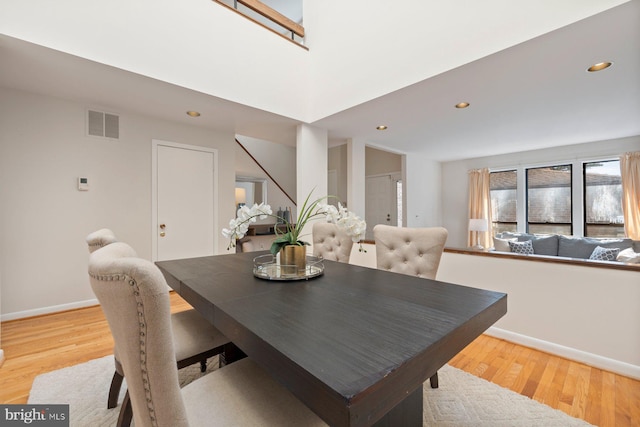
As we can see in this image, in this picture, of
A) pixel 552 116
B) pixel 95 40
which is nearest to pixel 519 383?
pixel 552 116

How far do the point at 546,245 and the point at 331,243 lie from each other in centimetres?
393

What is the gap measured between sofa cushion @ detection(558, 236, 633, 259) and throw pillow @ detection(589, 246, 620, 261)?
16 cm

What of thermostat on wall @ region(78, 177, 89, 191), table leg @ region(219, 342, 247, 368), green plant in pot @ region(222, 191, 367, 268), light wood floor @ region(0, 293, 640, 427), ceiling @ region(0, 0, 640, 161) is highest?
ceiling @ region(0, 0, 640, 161)

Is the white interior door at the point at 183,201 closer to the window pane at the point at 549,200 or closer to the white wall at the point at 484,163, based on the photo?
the white wall at the point at 484,163

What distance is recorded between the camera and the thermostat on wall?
296 cm

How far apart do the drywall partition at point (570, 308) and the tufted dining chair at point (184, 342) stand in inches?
85.4

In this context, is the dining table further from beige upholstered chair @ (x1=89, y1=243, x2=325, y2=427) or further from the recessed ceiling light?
the recessed ceiling light

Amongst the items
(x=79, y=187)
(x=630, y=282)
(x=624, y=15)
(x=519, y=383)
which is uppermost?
(x=624, y=15)

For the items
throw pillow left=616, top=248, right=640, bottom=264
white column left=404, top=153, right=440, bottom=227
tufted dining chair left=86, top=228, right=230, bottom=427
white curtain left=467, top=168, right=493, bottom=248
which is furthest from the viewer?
white curtain left=467, top=168, right=493, bottom=248

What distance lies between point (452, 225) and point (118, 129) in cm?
653

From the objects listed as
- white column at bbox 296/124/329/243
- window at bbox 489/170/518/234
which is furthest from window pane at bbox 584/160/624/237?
white column at bbox 296/124/329/243

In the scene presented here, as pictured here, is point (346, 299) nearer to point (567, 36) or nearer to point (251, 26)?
point (567, 36)

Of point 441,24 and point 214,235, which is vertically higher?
point 441,24

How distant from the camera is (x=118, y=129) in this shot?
3.18 m
